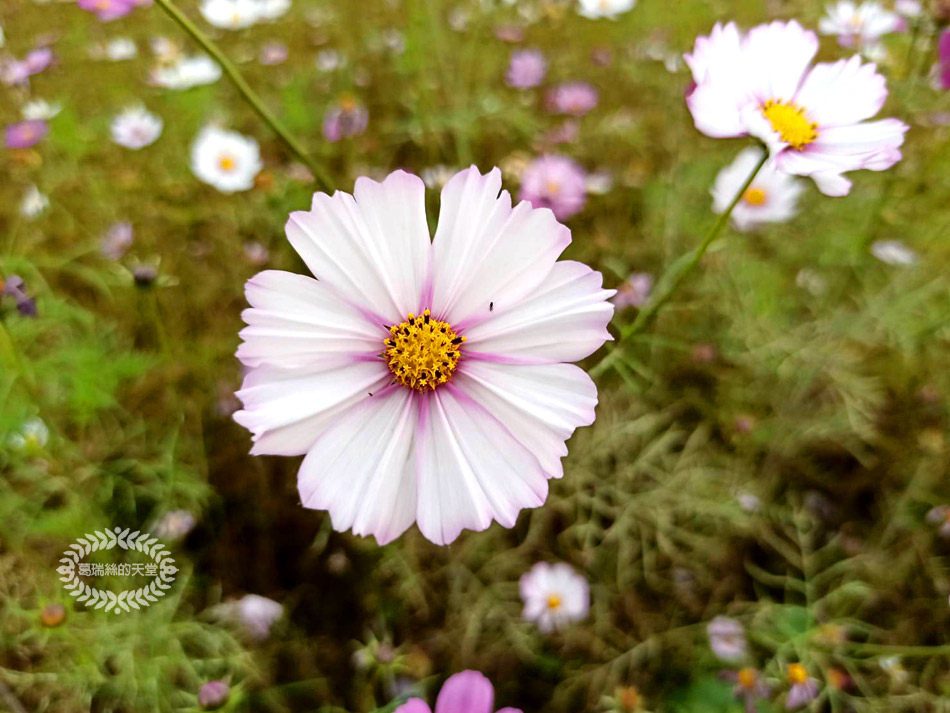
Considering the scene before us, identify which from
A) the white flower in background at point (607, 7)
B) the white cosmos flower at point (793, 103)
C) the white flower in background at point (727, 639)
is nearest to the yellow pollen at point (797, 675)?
the white flower in background at point (727, 639)

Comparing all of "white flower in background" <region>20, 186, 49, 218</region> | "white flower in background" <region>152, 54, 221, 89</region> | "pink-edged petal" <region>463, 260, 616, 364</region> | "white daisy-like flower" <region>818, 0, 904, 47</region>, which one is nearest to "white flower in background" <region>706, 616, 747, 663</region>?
"pink-edged petal" <region>463, 260, 616, 364</region>

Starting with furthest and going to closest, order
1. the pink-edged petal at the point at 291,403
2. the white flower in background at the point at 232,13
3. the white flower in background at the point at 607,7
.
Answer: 1. the white flower in background at the point at 232,13
2. the white flower in background at the point at 607,7
3. the pink-edged petal at the point at 291,403

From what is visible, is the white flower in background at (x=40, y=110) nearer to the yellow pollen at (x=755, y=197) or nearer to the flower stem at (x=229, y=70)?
the flower stem at (x=229, y=70)

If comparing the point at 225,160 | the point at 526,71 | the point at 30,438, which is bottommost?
the point at 30,438

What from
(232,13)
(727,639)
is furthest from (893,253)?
(232,13)

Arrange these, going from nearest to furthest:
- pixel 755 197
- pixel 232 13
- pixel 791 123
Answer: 1. pixel 791 123
2. pixel 755 197
3. pixel 232 13

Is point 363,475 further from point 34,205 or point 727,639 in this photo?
point 34,205

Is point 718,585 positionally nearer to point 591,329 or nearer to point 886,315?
point 886,315
